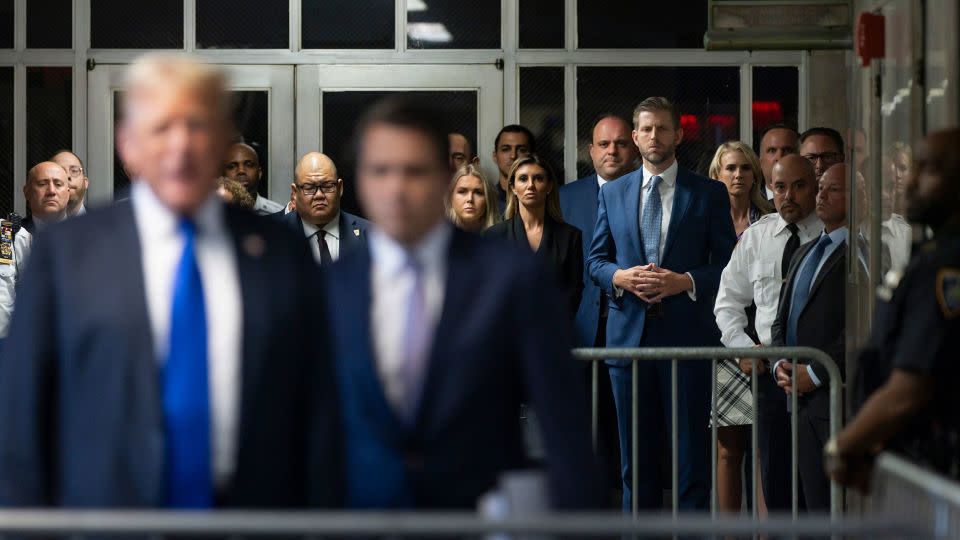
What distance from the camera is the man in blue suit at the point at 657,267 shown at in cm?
730

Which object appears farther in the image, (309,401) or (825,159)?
(825,159)

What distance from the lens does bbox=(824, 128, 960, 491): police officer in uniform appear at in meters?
3.71

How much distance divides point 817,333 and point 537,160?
1970 mm

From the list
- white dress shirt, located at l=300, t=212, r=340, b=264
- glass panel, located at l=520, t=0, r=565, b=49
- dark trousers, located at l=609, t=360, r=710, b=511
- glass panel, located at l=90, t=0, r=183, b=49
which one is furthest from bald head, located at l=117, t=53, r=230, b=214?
glass panel, located at l=90, t=0, r=183, b=49

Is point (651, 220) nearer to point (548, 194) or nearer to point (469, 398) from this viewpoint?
point (548, 194)

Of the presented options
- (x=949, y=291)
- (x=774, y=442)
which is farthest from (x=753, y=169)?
(x=949, y=291)

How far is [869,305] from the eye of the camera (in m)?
5.98

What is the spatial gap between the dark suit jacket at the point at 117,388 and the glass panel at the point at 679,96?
8709 millimetres

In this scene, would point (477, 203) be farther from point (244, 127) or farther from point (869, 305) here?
point (244, 127)

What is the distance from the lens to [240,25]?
12094 millimetres

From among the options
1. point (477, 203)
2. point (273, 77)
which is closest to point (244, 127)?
point (273, 77)

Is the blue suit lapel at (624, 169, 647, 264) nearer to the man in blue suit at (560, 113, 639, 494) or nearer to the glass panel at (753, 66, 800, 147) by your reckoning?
the man in blue suit at (560, 113, 639, 494)

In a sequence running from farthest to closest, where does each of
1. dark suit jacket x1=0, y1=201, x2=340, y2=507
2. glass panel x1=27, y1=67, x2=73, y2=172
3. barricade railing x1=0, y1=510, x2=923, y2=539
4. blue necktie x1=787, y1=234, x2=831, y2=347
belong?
glass panel x1=27, y1=67, x2=73, y2=172 → blue necktie x1=787, y1=234, x2=831, y2=347 → dark suit jacket x1=0, y1=201, x2=340, y2=507 → barricade railing x1=0, y1=510, x2=923, y2=539

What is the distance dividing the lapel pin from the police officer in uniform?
1461mm
